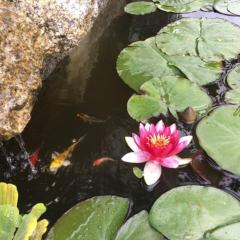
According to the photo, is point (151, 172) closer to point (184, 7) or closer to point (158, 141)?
point (158, 141)

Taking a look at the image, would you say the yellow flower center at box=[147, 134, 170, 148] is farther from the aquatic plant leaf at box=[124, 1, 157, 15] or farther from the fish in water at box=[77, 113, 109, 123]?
the aquatic plant leaf at box=[124, 1, 157, 15]

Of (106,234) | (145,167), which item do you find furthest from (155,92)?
(106,234)

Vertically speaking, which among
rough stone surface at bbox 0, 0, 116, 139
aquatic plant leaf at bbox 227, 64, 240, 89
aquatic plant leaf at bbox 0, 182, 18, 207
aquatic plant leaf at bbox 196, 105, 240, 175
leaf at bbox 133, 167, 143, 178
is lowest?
leaf at bbox 133, 167, 143, 178

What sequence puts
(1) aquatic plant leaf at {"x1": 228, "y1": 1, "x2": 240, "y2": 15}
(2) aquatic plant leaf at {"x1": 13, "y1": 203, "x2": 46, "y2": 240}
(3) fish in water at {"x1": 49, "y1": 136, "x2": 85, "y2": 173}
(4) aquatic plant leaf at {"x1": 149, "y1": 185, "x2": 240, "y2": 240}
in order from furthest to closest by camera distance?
(1) aquatic plant leaf at {"x1": 228, "y1": 1, "x2": 240, "y2": 15}
(3) fish in water at {"x1": 49, "y1": 136, "x2": 85, "y2": 173}
(4) aquatic plant leaf at {"x1": 149, "y1": 185, "x2": 240, "y2": 240}
(2) aquatic plant leaf at {"x1": 13, "y1": 203, "x2": 46, "y2": 240}

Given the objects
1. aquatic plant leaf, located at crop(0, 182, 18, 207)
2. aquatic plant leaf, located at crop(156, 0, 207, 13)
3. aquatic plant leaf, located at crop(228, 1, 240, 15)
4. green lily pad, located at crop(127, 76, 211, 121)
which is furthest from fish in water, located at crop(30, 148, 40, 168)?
aquatic plant leaf, located at crop(228, 1, 240, 15)

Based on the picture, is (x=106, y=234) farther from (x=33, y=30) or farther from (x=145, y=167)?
(x=33, y=30)

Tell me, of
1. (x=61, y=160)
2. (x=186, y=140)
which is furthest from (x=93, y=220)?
(x=186, y=140)
